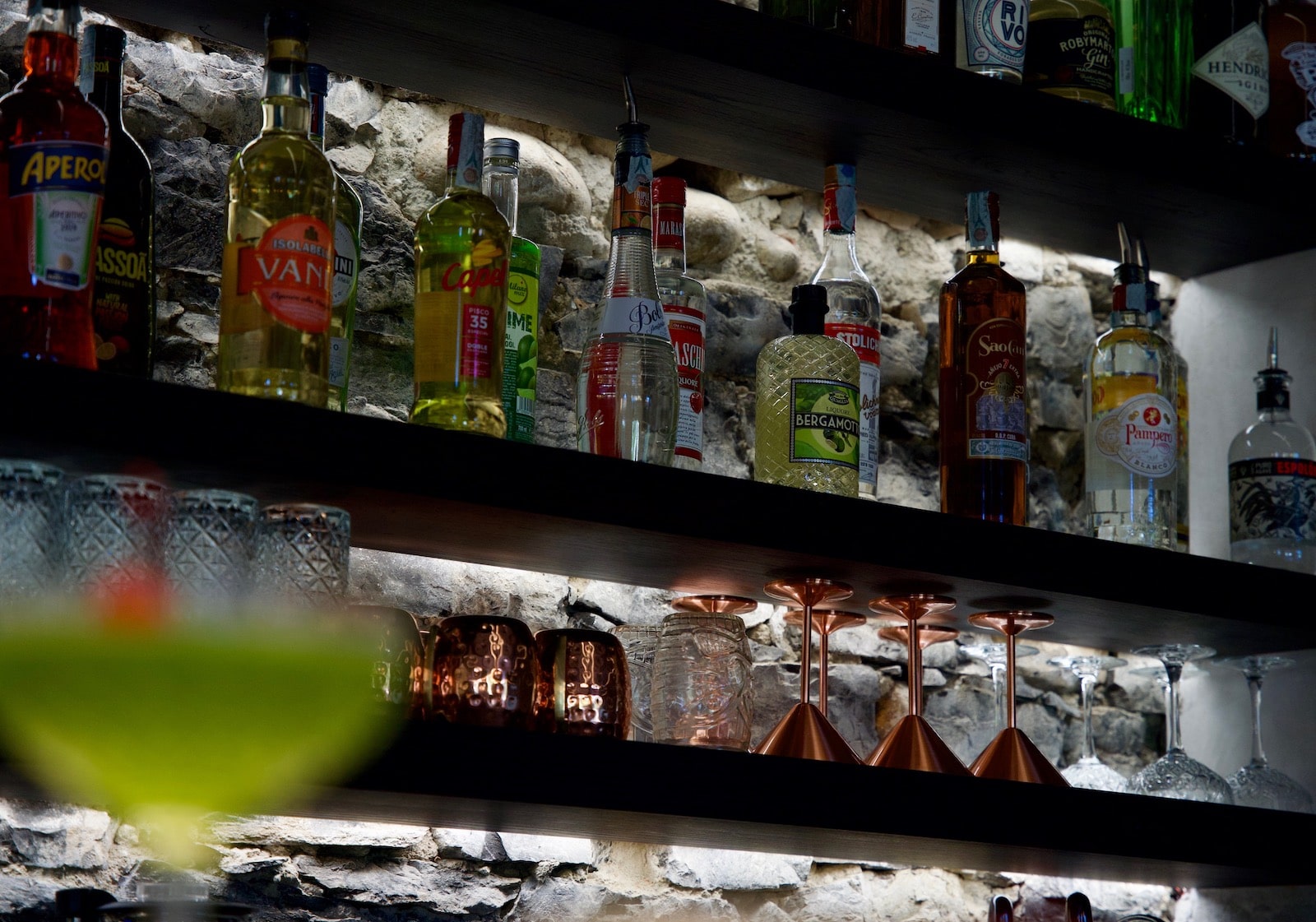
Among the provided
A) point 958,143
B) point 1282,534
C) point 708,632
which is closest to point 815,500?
point 708,632

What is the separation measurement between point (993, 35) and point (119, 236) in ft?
2.93

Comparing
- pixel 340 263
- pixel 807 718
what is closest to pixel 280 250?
pixel 340 263

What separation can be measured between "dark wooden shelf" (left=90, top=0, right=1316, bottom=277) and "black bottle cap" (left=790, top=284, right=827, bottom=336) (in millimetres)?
179

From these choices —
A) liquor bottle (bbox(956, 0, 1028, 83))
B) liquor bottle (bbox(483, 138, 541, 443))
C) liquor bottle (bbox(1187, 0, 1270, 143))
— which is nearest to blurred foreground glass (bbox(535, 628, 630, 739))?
liquor bottle (bbox(483, 138, 541, 443))

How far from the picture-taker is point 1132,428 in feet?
5.34

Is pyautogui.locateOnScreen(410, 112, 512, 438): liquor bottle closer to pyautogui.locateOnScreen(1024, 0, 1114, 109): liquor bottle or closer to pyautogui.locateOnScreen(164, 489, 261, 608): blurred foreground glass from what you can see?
pyautogui.locateOnScreen(164, 489, 261, 608): blurred foreground glass

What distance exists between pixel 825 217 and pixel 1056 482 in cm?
51

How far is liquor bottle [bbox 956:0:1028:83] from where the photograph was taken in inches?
64.1

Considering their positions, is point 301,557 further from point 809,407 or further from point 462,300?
point 809,407

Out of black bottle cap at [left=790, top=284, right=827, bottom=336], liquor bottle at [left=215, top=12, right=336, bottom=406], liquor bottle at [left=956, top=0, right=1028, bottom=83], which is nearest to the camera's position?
liquor bottle at [left=215, top=12, right=336, bottom=406]

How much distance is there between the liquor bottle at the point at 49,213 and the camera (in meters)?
1.15

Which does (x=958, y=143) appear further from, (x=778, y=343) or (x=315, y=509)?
(x=315, y=509)

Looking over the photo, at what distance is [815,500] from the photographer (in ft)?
4.47

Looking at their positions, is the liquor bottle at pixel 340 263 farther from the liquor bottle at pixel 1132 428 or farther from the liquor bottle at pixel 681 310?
the liquor bottle at pixel 1132 428
